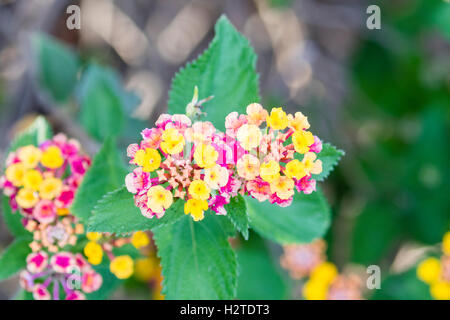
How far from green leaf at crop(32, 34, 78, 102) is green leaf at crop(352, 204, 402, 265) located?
4.06 feet

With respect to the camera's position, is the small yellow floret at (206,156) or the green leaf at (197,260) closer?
the small yellow floret at (206,156)

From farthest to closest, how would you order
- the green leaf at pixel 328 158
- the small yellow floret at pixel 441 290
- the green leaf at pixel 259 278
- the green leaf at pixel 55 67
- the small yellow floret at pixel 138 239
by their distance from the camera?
the green leaf at pixel 55 67
the green leaf at pixel 259 278
the small yellow floret at pixel 441 290
the small yellow floret at pixel 138 239
the green leaf at pixel 328 158

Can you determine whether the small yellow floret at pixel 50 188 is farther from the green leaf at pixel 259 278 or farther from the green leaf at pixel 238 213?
the green leaf at pixel 259 278

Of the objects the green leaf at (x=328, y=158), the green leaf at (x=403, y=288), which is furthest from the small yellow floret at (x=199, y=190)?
the green leaf at (x=403, y=288)

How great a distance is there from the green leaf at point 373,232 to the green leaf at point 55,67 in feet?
4.06

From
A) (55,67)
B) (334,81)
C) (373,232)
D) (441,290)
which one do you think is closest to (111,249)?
(441,290)

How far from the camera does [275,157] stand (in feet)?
2.35

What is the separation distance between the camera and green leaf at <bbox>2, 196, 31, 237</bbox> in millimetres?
995

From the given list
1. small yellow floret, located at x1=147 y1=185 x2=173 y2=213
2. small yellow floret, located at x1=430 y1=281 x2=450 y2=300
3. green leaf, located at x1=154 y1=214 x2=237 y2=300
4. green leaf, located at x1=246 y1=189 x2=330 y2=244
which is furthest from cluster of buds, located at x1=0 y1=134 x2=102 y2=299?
small yellow floret, located at x1=430 y1=281 x2=450 y2=300

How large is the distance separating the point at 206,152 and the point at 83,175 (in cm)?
38

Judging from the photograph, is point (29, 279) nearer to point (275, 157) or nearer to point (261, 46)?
point (275, 157)

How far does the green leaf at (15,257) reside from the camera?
0.94m

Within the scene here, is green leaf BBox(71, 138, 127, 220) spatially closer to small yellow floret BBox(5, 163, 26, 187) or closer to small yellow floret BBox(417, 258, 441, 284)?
small yellow floret BBox(5, 163, 26, 187)
